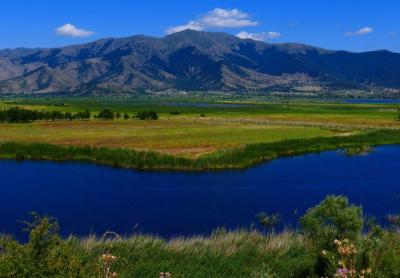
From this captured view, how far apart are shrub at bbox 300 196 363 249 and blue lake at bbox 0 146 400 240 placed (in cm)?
1213

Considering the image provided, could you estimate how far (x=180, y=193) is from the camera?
145 ft

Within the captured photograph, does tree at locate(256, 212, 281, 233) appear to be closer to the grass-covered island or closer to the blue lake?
the blue lake

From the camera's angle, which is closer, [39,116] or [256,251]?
[256,251]

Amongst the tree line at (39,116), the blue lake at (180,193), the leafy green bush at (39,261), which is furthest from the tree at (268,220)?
the tree line at (39,116)

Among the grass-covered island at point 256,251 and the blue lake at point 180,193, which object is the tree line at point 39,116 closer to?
the blue lake at point 180,193

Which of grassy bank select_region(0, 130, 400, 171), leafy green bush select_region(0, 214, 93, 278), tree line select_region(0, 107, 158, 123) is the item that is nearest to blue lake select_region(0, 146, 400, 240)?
grassy bank select_region(0, 130, 400, 171)

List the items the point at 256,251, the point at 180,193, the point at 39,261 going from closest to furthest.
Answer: the point at 39,261
the point at 256,251
the point at 180,193

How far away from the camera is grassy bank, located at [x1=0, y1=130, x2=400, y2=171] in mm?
57500

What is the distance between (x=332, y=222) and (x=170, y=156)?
133 ft

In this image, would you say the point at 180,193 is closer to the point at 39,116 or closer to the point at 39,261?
the point at 39,261

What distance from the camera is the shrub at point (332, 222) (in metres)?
18.4

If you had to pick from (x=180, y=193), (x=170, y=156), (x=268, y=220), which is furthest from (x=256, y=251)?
(x=170, y=156)

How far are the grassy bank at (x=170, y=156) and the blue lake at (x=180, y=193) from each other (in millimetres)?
2240

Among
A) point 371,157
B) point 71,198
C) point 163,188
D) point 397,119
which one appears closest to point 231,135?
point 371,157
